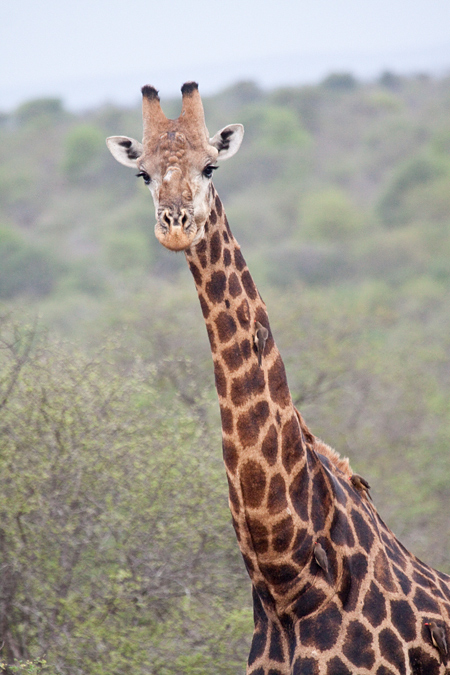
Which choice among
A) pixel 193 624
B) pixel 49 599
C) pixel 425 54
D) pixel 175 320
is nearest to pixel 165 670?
pixel 193 624

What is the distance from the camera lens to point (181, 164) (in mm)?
3705

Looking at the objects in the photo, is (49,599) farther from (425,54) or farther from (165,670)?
(425,54)

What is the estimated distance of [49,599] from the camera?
587 cm

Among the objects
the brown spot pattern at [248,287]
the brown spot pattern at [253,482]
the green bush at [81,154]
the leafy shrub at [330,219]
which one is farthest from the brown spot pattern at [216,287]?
the green bush at [81,154]

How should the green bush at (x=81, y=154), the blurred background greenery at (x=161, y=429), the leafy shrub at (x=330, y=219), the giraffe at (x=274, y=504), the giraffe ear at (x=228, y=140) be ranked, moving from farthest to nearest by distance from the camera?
1. the green bush at (x=81, y=154)
2. the leafy shrub at (x=330, y=219)
3. the blurred background greenery at (x=161, y=429)
4. the giraffe ear at (x=228, y=140)
5. the giraffe at (x=274, y=504)

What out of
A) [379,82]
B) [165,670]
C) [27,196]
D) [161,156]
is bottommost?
[165,670]

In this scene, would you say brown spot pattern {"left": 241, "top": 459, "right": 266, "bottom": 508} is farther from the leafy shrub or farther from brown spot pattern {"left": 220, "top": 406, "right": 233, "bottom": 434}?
the leafy shrub

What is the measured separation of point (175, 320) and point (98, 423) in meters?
5.51

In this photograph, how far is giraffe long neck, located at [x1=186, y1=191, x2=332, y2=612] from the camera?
3.79 meters

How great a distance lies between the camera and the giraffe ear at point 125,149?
4.31m

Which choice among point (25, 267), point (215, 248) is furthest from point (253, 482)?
point (25, 267)

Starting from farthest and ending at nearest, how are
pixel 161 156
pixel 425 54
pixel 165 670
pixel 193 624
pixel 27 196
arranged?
1. pixel 425 54
2. pixel 27 196
3. pixel 193 624
4. pixel 165 670
5. pixel 161 156

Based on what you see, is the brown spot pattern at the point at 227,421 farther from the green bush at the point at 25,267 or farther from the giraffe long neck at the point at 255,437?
the green bush at the point at 25,267

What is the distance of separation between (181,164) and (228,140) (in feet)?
1.76
